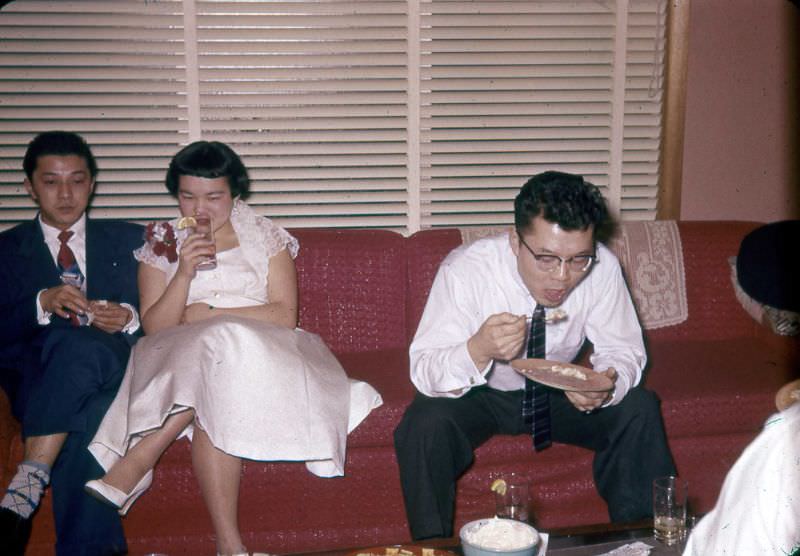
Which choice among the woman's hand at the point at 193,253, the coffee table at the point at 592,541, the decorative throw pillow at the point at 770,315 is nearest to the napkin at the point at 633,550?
the coffee table at the point at 592,541

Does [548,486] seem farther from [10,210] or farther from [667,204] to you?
[10,210]

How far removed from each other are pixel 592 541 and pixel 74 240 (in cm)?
195

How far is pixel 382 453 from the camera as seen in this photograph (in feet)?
7.71

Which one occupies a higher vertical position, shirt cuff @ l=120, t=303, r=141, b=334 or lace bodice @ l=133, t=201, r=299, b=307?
lace bodice @ l=133, t=201, r=299, b=307

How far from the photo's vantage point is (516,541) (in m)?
1.42

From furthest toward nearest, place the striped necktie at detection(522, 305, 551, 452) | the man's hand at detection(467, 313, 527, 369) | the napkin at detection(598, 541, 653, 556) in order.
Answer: the striped necktie at detection(522, 305, 551, 452) < the man's hand at detection(467, 313, 527, 369) < the napkin at detection(598, 541, 653, 556)

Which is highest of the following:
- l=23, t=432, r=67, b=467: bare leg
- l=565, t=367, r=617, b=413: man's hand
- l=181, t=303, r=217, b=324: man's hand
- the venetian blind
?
the venetian blind

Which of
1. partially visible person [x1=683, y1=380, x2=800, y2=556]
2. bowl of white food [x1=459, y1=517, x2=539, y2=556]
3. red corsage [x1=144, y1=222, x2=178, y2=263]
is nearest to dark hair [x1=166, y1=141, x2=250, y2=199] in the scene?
red corsage [x1=144, y1=222, x2=178, y2=263]

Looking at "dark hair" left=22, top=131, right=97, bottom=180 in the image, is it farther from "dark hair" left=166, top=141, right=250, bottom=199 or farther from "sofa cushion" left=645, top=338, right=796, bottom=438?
Answer: "sofa cushion" left=645, top=338, right=796, bottom=438

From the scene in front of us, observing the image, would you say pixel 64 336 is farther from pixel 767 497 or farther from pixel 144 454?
pixel 767 497

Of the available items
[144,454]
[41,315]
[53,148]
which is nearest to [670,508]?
[144,454]

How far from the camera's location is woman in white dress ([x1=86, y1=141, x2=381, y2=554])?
6.99 feet

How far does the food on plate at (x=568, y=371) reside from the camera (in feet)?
6.55

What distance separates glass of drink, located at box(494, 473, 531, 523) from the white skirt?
0.71 m
